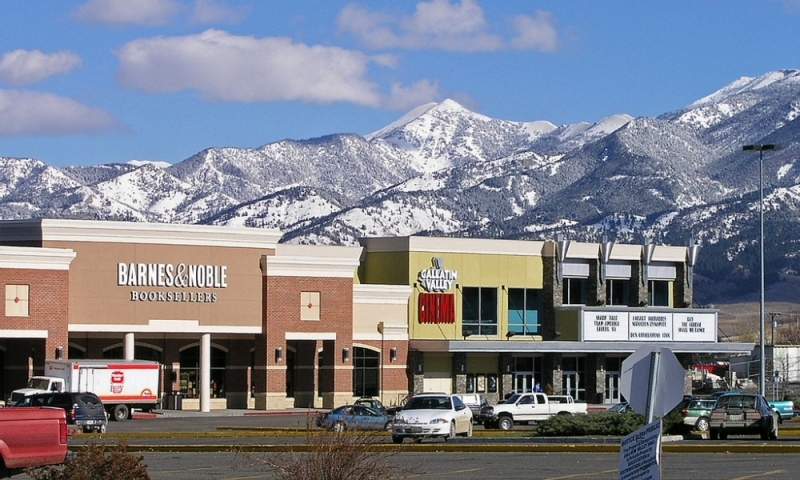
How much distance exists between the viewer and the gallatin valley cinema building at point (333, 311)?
218 feet

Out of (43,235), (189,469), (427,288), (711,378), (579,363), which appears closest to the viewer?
(189,469)

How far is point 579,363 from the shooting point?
8288 cm

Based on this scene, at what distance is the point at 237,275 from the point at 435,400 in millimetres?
29210

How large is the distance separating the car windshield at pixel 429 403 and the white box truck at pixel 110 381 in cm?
2156

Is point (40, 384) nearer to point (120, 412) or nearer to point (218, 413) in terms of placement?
point (120, 412)

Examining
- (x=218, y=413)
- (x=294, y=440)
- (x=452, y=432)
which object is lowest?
(x=218, y=413)

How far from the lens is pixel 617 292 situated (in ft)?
279

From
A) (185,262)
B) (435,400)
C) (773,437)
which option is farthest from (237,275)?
(773,437)

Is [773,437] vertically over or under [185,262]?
under

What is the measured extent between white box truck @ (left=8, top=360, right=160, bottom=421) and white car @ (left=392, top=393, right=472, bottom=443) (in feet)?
70.9

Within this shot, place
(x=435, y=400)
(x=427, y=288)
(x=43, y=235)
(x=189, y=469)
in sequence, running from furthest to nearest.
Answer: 1. (x=427, y=288)
2. (x=43, y=235)
3. (x=435, y=400)
4. (x=189, y=469)

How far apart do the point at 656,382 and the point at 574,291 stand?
68178 mm

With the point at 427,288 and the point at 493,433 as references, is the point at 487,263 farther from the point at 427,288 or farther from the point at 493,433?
the point at 493,433

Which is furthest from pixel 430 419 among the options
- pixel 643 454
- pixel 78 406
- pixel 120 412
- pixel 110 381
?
pixel 643 454
